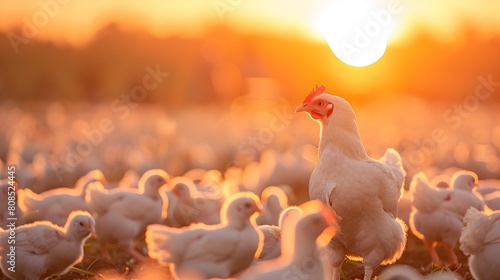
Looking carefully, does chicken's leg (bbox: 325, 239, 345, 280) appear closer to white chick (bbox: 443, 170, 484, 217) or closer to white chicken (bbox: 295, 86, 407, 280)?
white chicken (bbox: 295, 86, 407, 280)

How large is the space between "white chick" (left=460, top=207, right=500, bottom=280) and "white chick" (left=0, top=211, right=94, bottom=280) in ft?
10.9

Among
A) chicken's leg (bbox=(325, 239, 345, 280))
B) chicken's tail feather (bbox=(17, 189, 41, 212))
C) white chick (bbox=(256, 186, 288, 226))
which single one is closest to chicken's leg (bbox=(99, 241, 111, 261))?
chicken's tail feather (bbox=(17, 189, 41, 212))

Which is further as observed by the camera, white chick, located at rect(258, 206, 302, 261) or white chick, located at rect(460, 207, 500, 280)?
white chick, located at rect(258, 206, 302, 261)

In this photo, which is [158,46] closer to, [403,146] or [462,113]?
[462,113]

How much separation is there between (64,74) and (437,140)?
29406mm

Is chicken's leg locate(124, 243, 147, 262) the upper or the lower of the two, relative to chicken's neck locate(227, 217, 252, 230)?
lower

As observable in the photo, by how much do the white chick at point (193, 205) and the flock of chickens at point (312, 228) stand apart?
0.53 m

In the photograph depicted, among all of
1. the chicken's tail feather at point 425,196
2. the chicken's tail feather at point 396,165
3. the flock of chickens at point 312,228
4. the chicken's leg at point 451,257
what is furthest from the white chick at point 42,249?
the chicken's leg at point 451,257

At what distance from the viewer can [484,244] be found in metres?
5.30

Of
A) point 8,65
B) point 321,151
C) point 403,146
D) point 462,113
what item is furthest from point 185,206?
point 8,65

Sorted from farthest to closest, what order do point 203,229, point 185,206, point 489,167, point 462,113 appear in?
1. point 462,113
2. point 489,167
3. point 185,206
4. point 203,229

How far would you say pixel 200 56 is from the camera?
4512 centimetres

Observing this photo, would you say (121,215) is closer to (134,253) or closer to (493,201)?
(134,253)

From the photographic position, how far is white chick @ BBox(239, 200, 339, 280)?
4293mm
